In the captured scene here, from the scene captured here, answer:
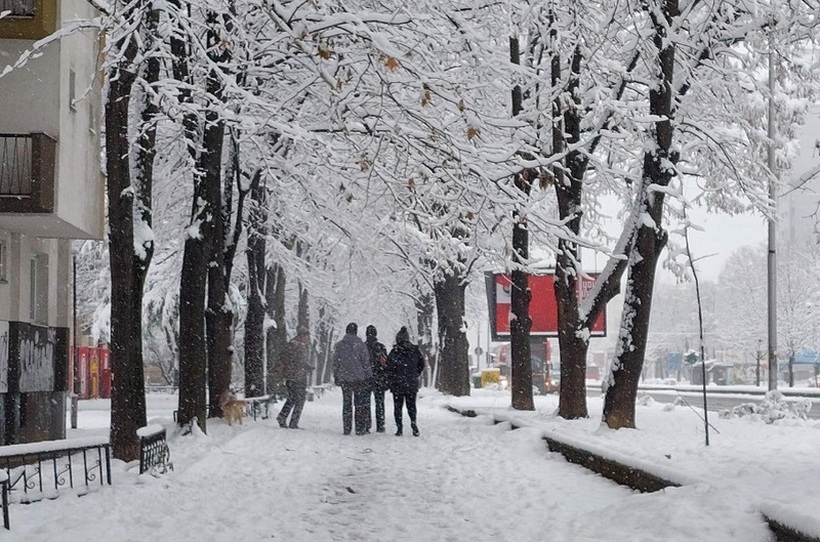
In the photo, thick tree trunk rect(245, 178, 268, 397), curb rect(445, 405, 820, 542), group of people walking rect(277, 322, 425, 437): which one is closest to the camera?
curb rect(445, 405, 820, 542)

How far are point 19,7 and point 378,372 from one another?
938 cm

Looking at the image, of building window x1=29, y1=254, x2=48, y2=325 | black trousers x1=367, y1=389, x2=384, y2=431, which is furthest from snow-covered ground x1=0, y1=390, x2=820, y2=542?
building window x1=29, y1=254, x2=48, y2=325

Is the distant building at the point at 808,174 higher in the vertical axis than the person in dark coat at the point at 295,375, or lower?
higher

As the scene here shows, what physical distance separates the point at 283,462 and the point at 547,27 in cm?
927

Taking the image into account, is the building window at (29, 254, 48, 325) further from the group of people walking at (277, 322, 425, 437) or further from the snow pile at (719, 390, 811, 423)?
the snow pile at (719, 390, 811, 423)

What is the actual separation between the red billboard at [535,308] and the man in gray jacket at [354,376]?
12294 millimetres

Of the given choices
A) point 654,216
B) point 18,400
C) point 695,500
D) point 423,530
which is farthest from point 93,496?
point 18,400

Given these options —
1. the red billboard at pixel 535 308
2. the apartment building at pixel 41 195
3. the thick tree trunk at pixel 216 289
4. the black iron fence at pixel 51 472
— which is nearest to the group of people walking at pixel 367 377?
the thick tree trunk at pixel 216 289

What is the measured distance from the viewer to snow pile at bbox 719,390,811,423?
20.5m

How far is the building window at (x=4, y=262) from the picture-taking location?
21.6 meters

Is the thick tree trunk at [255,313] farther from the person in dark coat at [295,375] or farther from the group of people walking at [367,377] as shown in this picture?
the group of people walking at [367,377]

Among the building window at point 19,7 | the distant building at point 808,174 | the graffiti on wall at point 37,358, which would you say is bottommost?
the graffiti on wall at point 37,358

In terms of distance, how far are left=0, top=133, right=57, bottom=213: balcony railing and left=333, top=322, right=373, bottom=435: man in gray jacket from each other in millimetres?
5843

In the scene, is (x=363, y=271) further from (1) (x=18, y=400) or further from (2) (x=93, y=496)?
Answer: (2) (x=93, y=496)
